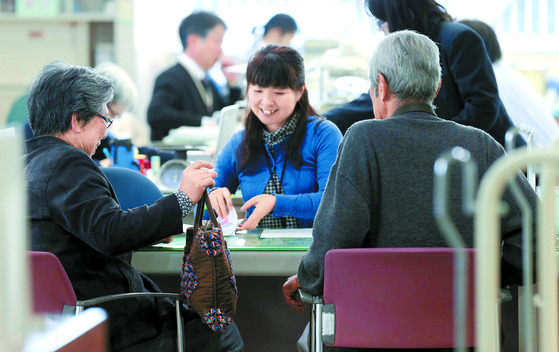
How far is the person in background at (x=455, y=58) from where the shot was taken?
2658mm

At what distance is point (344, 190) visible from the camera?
1626 millimetres

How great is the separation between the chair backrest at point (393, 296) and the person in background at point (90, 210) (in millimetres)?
514

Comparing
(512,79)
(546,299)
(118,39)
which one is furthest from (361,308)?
(118,39)

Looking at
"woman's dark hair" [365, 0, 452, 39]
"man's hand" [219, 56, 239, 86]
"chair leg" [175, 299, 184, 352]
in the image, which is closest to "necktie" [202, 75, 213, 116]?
"man's hand" [219, 56, 239, 86]

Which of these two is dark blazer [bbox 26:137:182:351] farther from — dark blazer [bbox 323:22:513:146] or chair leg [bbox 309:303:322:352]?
dark blazer [bbox 323:22:513:146]

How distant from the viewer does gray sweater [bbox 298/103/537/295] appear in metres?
1.62

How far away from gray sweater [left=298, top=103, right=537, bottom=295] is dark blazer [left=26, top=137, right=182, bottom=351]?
44 centimetres

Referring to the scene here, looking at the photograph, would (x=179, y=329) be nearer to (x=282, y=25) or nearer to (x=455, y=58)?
(x=455, y=58)

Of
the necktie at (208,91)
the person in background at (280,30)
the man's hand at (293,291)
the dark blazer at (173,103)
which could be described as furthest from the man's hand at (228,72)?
the man's hand at (293,291)

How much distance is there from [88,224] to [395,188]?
29.0 inches

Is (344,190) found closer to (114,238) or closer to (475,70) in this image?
(114,238)

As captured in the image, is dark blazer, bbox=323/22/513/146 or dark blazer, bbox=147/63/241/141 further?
dark blazer, bbox=147/63/241/141

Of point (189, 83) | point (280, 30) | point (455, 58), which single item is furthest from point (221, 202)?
point (280, 30)

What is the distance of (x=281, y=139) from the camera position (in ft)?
8.14
